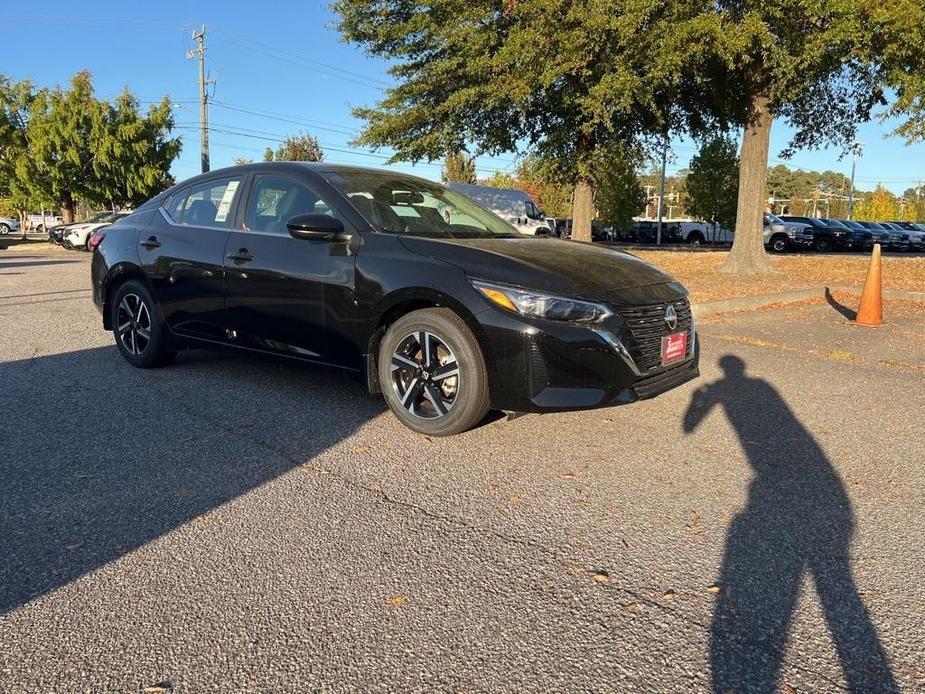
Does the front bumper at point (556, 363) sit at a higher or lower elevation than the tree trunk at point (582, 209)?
lower

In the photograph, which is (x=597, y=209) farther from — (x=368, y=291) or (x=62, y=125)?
(x=368, y=291)

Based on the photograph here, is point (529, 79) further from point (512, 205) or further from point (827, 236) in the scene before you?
point (827, 236)

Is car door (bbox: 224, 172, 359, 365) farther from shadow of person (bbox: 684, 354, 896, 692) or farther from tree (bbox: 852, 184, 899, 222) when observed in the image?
tree (bbox: 852, 184, 899, 222)

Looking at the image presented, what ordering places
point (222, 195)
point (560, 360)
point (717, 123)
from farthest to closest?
point (717, 123) < point (222, 195) < point (560, 360)

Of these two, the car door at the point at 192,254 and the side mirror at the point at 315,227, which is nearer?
the side mirror at the point at 315,227

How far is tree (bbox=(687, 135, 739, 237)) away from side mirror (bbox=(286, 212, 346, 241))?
41.2 meters

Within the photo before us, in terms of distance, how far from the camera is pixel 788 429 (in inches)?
178

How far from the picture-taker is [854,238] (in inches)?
Answer: 1481

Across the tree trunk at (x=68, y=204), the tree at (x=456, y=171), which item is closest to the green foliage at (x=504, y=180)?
the tree at (x=456, y=171)

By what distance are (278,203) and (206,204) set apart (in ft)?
2.74

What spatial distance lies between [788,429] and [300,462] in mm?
3000

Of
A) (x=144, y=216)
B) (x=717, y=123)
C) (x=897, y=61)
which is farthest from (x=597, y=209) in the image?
(x=144, y=216)

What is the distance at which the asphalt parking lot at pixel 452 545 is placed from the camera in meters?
2.13

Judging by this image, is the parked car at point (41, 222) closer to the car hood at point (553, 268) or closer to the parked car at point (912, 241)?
the parked car at point (912, 241)
